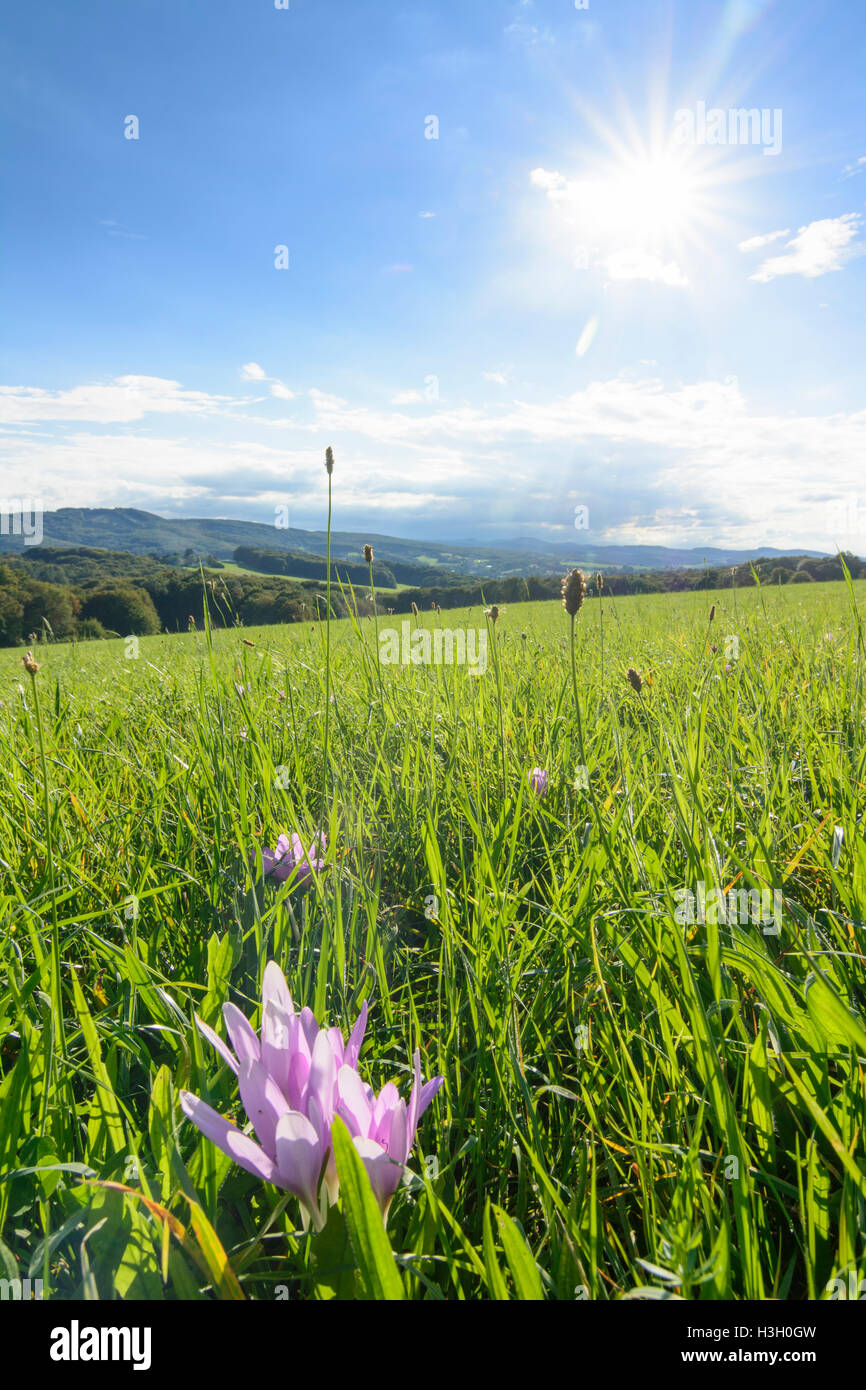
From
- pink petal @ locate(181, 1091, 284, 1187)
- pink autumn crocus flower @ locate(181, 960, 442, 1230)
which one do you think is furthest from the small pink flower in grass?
pink petal @ locate(181, 1091, 284, 1187)

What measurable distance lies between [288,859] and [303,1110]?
72 cm

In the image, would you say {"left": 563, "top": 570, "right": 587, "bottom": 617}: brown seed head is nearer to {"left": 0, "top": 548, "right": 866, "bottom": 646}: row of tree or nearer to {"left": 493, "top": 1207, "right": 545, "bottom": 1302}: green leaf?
{"left": 493, "top": 1207, "right": 545, "bottom": 1302}: green leaf

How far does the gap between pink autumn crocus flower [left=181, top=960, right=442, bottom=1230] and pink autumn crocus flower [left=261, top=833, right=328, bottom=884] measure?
0.59 meters

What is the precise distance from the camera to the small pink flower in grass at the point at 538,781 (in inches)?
62.9

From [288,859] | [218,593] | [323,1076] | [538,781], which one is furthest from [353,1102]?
[218,593]

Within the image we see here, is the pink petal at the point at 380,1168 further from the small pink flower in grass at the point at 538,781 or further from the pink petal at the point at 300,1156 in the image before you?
the small pink flower in grass at the point at 538,781

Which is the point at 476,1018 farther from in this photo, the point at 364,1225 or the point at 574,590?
the point at 574,590

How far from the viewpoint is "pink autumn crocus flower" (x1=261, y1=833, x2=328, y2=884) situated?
1.21m

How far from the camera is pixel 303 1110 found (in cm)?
58

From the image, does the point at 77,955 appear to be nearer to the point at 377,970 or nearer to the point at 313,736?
the point at 377,970

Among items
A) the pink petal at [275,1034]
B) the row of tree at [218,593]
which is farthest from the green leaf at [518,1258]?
the row of tree at [218,593]

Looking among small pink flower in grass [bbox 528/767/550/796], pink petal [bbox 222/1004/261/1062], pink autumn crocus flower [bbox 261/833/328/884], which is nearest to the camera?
pink petal [bbox 222/1004/261/1062]

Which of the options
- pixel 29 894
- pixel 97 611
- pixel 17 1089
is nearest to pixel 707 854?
pixel 17 1089

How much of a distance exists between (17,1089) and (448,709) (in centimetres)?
173
